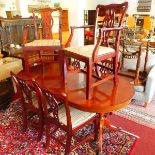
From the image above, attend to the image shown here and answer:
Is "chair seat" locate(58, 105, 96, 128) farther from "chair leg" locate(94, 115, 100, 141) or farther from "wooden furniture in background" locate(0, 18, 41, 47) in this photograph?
"wooden furniture in background" locate(0, 18, 41, 47)

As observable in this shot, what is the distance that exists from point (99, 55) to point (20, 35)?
3.13 m

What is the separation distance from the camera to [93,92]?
6.08 feet

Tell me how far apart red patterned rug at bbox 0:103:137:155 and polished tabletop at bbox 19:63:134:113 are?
0.55 m

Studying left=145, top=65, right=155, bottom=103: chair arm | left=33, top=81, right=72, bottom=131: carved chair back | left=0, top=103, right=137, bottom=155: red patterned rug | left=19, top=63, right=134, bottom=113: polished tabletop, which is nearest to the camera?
left=33, top=81, right=72, bottom=131: carved chair back

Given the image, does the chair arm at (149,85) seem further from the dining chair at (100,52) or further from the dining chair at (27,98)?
the dining chair at (27,98)

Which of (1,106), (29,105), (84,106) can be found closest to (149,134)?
(84,106)

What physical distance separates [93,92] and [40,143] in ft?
2.67

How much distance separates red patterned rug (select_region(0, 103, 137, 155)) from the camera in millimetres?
1894

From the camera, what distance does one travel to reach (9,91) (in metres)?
2.81

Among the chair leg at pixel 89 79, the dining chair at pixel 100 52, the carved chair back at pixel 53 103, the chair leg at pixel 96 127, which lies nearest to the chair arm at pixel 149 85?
the dining chair at pixel 100 52

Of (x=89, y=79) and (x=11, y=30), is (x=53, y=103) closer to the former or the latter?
(x=89, y=79)

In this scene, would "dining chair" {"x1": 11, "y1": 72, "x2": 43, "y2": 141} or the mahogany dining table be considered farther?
"dining chair" {"x1": 11, "y1": 72, "x2": 43, "y2": 141}

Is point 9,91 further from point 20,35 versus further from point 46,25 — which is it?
point 20,35

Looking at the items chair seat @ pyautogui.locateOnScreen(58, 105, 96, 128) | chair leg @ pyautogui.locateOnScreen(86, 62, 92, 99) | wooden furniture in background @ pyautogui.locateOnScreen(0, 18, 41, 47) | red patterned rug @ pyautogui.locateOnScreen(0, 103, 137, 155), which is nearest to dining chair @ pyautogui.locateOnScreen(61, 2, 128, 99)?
chair leg @ pyautogui.locateOnScreen(86, 62, 92, 99)
